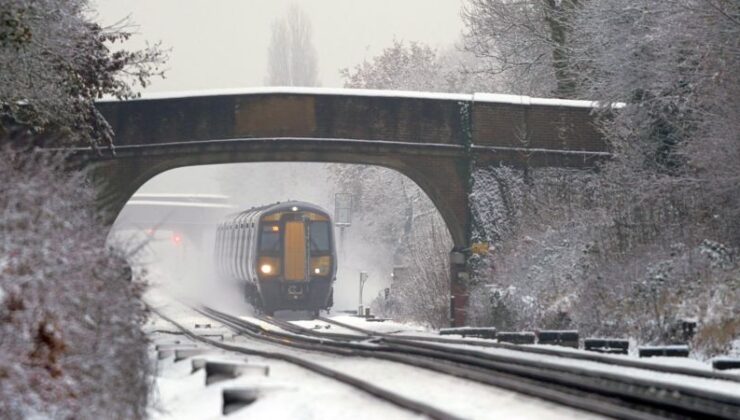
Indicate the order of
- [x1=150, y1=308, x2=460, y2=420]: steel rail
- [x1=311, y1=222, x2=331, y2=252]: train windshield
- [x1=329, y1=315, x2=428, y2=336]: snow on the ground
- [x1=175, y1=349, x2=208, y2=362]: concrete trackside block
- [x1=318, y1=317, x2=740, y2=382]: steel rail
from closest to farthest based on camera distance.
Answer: [x1=150, y1=308, x2=460, y2=420]: steel rail < [x1=318, y1=317, x2=740, y2=382]: steel rail < [x1=175, y1=349, x2=208, y2=362]: concrete trackside block < [x1=329, y1=315, x2=428, y2=336]: snow on the ground < [x1=311, y1=222, x2=331, y2=252]: train windshield

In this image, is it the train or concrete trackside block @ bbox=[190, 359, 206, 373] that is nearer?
concrete trackside block @ bbox=[190, 359, 206, 373]

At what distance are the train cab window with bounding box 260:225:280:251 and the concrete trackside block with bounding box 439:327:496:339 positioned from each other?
13.1 m

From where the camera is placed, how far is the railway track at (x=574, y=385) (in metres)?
7.89

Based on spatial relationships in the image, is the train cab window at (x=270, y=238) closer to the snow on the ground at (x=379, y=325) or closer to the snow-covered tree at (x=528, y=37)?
the snow on the ground at (x=379, y=325)

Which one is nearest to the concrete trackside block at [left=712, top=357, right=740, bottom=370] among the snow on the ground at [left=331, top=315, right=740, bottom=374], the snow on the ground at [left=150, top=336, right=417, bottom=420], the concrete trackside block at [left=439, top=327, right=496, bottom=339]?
the snow on the ground at [left=331, top=315, right=740, bottom=374]

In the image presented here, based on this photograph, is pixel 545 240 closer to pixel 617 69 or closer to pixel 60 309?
pixel 617 69

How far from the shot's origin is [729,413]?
760 cm

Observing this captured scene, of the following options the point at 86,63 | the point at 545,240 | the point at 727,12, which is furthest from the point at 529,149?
the point at 86,63

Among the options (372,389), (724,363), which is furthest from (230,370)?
(724,363)

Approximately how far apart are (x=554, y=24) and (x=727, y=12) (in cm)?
1504

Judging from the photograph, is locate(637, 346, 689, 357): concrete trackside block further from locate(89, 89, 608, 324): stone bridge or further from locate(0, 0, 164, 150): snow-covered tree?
locate(89, 89, 608, 324): stone bridge

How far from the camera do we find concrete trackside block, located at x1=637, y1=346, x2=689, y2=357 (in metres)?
12.6

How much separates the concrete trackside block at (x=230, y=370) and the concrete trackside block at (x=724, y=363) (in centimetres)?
395

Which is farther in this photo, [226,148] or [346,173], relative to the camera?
[346,173]
